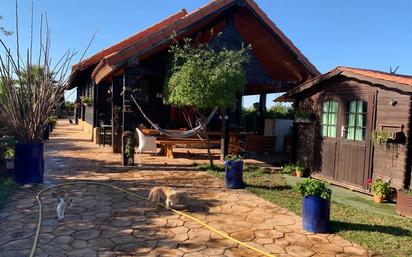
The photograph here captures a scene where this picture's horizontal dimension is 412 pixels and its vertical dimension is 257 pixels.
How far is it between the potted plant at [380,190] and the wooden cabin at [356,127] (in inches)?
7.0

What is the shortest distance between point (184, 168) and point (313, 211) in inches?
199

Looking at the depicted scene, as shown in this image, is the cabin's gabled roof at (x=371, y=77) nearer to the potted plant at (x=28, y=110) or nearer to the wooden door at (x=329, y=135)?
the wooden door at (x=329, y=135)

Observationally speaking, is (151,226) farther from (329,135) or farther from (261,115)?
(261,115)

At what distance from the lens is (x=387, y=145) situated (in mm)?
7078

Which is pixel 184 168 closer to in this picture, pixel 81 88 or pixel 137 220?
pixel 137 220

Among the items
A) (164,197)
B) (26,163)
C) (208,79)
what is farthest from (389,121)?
(26,163)

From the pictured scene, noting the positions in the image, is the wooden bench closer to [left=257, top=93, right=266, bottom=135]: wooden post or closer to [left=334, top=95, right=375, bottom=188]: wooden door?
[left=334, top=95, right=375, bottom=188]: wooden door

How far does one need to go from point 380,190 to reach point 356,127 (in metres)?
1.64

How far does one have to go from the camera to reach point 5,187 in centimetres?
658

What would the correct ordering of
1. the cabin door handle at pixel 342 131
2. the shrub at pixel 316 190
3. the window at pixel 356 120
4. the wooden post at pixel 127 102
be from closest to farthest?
1. the shrub at pixel 316 190
2. the window at pixel 356 120
3. the cabin door handle at pixel 342 131
4. the wooden post at pixel 127 102

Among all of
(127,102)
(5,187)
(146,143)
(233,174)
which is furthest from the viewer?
(146,143)

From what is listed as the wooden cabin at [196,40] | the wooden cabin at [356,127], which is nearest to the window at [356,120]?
the wooden cabin at [356,127]

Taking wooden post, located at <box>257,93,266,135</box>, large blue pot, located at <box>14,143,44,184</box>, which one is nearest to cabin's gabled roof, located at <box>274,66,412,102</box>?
large blue pot, located at <box>14,143,44,184</box>

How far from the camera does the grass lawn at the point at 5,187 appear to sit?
233 inches
